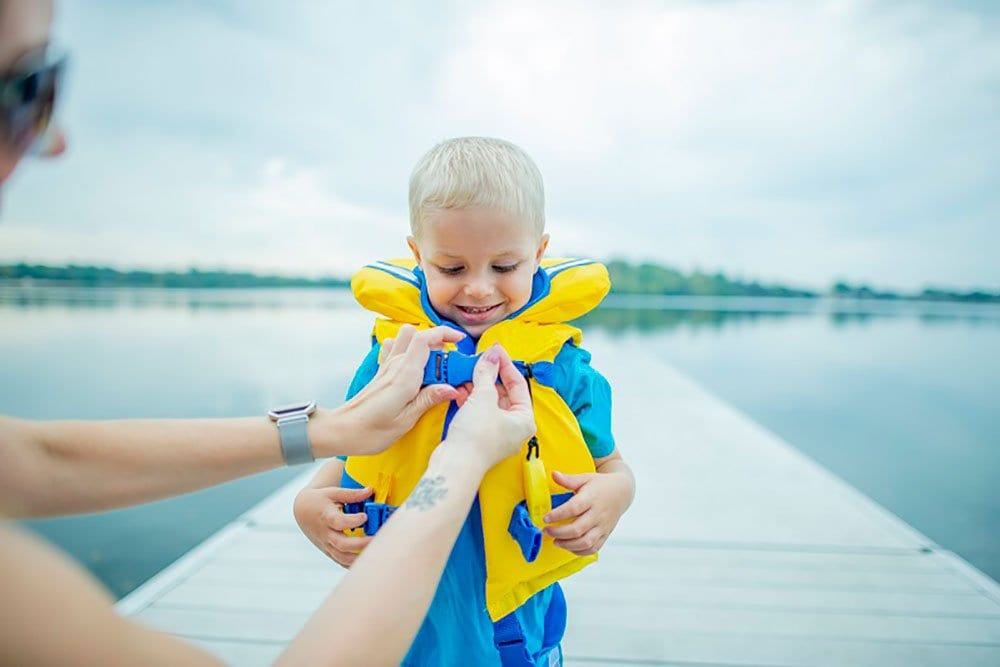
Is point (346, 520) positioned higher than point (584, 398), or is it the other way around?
point (584, 398)

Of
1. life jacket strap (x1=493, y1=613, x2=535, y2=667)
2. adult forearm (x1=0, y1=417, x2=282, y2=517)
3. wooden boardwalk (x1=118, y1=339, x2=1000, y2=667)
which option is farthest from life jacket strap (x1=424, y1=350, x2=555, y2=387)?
wooden boardwalk (x1=118, y1=339, x2=1000, y2=667)

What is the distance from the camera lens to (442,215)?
126cm

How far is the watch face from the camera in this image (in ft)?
4.14

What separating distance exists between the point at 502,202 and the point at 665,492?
3.31 meters

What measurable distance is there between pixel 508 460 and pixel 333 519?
439 mm

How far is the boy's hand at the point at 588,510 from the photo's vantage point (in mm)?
1242

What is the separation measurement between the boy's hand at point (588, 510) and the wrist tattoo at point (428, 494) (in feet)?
1.47

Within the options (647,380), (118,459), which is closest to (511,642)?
(118,459)

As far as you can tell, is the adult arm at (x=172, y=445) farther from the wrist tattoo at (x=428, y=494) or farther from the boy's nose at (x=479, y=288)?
the wrist tattoo at (x=428, y=494)

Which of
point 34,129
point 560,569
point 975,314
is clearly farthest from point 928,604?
point 975,314

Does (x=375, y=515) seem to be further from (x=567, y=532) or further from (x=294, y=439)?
(x=567, y=532)

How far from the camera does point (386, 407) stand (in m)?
1.24

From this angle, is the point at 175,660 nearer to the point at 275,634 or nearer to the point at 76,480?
the point at 76,480

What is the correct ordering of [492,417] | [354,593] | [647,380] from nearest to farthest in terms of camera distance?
[354,593] < [492,417] < [647,380]
